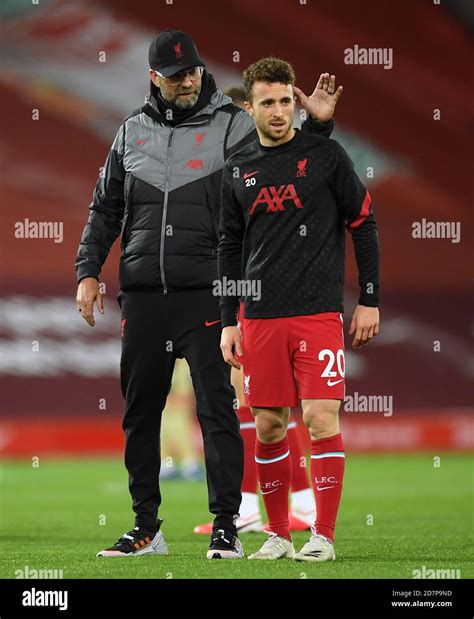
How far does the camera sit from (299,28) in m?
17.5

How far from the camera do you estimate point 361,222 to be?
5215 mm

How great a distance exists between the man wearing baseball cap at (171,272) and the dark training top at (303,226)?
314 mm

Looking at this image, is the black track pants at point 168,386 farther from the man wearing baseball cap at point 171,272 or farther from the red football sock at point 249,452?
the red football sock at point 249,452

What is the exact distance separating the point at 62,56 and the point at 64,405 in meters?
4.89

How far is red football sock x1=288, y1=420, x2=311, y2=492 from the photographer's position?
6707mm

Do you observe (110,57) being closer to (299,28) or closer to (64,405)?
(299,28)

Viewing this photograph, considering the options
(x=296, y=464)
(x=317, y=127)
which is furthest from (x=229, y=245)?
(x=296, y=464)

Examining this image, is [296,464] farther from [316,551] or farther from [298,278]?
[298,278]

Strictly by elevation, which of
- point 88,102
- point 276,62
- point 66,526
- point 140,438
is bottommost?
point 66,526

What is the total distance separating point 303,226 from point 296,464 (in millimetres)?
1948

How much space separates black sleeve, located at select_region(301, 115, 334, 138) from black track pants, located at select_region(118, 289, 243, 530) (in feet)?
2.76

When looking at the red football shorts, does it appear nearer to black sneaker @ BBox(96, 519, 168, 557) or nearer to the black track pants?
the black track pants
